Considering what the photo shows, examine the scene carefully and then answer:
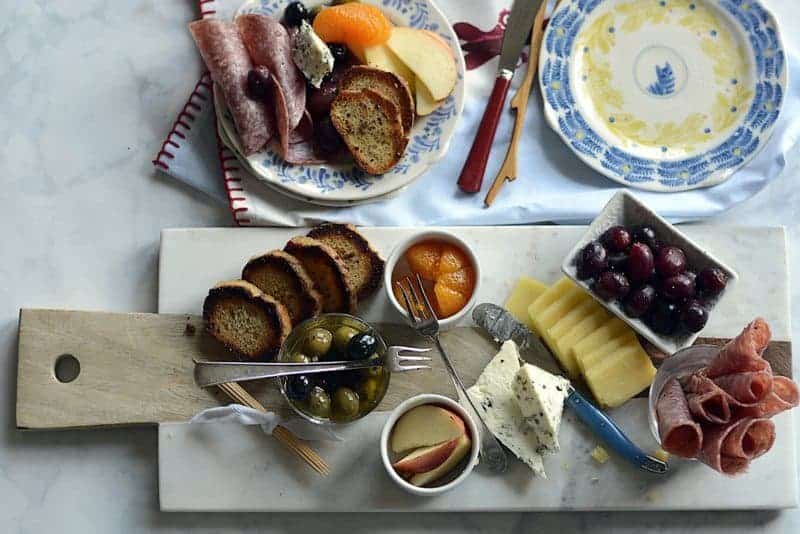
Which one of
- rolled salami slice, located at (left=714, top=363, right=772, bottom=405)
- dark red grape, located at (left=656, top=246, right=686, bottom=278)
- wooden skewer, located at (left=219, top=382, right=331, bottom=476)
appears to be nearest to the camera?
rolled salami slice, located at (left=714, top=363, right=772, bottom=405)

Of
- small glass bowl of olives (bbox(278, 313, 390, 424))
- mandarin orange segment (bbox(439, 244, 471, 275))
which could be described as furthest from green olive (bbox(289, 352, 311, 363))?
mandarin orange segment (bbox(439, 244, 471, 275))

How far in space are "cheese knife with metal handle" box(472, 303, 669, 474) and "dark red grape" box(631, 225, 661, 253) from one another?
30 cm

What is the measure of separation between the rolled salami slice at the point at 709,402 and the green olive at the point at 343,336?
668 millimetres

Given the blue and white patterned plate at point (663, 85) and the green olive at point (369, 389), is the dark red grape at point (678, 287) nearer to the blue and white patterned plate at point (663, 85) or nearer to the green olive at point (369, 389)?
the blue and white patterned plate at point (663, 85)

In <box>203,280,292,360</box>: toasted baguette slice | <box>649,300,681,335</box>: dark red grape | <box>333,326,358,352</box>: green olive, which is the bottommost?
<box>203,280,292,360</box>: toasted baguette slice

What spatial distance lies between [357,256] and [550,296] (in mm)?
413

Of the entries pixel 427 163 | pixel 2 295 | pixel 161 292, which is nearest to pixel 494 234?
pixel 427 163

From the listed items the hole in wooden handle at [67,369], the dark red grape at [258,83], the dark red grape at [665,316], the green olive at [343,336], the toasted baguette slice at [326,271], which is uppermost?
the dark red grape at [665,316]

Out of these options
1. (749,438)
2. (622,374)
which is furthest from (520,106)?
(749,438)

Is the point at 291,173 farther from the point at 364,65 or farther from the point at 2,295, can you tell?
the point at 2,295

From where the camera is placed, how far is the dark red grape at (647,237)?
5.97 ft

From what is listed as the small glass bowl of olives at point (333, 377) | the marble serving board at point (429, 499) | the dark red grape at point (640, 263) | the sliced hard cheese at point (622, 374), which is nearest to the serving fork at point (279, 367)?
the small glass bowl of olives at point (333, 377)

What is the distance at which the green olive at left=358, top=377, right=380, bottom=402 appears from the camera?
1.80 metres

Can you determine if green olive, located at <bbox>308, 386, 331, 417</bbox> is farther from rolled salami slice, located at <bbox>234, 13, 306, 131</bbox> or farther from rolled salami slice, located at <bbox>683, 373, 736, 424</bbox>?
rolled salami slice, located at <bbox>683, 373, 736, 424</bbox>
